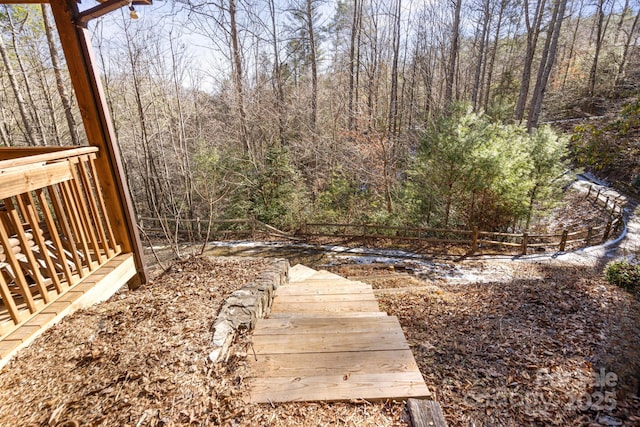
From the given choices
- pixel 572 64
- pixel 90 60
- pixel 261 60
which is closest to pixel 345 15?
→ pixel 261 60

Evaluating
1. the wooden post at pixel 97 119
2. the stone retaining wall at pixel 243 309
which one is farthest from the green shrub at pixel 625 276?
the wooden post at pixel 97 119

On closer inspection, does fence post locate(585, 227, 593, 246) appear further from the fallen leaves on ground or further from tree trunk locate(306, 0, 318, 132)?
tree trunk locate(306, 0, 318, 132)

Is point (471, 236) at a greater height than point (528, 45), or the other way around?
point (528, 45)

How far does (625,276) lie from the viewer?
16.6 ft

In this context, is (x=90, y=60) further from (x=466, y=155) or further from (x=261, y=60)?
(x=261, y=60)

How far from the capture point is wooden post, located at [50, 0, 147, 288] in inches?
113

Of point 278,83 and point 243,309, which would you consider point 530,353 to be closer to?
point 243,309

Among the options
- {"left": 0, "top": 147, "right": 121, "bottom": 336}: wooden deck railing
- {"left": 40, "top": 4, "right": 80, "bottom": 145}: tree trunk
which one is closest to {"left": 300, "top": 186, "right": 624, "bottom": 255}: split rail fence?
{"left": 0, "top": 147, "right": 121, "bottom": 336}: wooden deck railing

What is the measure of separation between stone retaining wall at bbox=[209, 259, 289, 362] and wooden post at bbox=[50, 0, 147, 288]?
57.9 inches

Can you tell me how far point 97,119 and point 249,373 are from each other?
3.09 metres

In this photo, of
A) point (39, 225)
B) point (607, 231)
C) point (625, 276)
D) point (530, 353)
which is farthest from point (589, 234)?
point (39, 225)

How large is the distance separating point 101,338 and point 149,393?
87 cm

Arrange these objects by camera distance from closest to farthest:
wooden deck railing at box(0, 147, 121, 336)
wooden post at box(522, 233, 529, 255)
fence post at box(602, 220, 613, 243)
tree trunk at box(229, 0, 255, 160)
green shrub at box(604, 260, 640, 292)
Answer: wooden deck railing at box(0, 147, 121, 336) < green shrub at box(604, 260, 640, 292) < wooden post at box(522, 233, 529, 255) < fence post at box(602, 220, 613, 243) < tree trunk at box(229, 0, 255, 160)

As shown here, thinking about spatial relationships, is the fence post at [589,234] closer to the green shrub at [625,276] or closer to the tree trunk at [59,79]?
the green shrub at [625,276]
